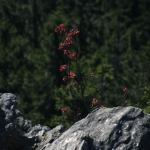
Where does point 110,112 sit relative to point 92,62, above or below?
above

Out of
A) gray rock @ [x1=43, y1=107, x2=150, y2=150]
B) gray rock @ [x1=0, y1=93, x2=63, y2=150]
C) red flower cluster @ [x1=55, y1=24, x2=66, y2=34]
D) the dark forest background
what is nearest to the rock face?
gray rock @ [x1=43, y1=107, x2=150, y2=150]

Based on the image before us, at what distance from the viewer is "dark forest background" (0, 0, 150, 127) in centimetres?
2467

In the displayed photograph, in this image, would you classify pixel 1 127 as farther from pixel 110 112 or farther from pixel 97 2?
pixel 97 2

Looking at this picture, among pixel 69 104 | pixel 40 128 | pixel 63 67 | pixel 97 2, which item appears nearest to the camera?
pixel 63 67

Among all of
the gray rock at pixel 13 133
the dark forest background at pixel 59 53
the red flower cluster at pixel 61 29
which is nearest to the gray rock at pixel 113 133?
the gray rock at pixel 13 133

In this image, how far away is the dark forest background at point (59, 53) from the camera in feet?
80.9

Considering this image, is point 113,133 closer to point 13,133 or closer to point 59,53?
point 13,133

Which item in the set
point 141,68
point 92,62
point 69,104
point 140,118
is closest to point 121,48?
point 92,62

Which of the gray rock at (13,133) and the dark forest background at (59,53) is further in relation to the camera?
the dark forest background at (59,53)

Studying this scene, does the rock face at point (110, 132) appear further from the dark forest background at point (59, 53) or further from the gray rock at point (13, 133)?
the dark forest background at point (59, 53)

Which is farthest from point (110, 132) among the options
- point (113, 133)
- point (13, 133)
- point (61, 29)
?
point (13, 133)

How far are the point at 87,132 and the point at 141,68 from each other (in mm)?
20845

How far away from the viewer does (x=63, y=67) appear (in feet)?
30.1

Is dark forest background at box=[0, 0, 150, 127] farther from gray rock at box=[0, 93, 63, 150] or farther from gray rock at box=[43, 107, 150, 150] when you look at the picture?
gray rock at box=[43, 107, 150, 150]
